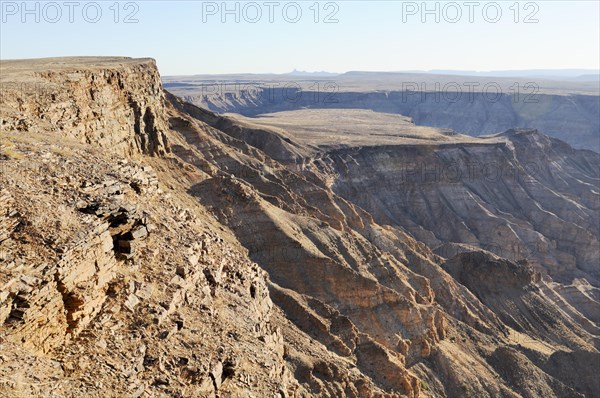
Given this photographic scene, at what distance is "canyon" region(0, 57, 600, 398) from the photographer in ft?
50.6

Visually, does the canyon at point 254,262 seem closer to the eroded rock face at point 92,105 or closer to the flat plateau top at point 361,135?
the eroded rock face at point 92,105

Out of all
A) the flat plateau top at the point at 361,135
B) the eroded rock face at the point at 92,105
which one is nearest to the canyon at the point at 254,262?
the eroded rock face at the point at 92,105

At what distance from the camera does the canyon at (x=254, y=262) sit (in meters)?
15.4

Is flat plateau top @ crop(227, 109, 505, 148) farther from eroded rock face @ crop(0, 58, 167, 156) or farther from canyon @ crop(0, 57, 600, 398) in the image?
eroded rock face @ crop(0, 58, 167, 156)

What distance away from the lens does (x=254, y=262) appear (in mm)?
34250

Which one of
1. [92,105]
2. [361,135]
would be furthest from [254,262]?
[361,135]

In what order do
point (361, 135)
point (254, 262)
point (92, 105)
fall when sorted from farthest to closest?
point (361, 135)
point (92, 105)
point (254, 262)

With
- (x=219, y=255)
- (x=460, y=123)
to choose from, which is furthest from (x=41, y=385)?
(x=460, y=123)

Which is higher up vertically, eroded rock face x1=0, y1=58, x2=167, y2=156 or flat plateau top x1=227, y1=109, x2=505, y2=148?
eroded rock face x1=0, y1=58, x2=167, y2=156

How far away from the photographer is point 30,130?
24219 millimetres

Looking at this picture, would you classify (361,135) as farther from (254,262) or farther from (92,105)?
(92,105)

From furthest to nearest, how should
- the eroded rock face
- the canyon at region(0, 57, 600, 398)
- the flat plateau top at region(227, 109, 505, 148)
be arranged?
the flat plateau top at region(227, 109, 505, 148), the eroded rock face, the canyon at region(0, 57, 600, 398)

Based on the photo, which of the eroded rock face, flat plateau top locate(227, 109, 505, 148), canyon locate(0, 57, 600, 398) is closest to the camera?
canyon locate(0, 57, 600, 398)

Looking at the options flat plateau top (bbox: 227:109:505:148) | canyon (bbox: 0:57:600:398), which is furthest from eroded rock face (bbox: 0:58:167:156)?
flat plateau top (bbox: 227:109:505:148)
